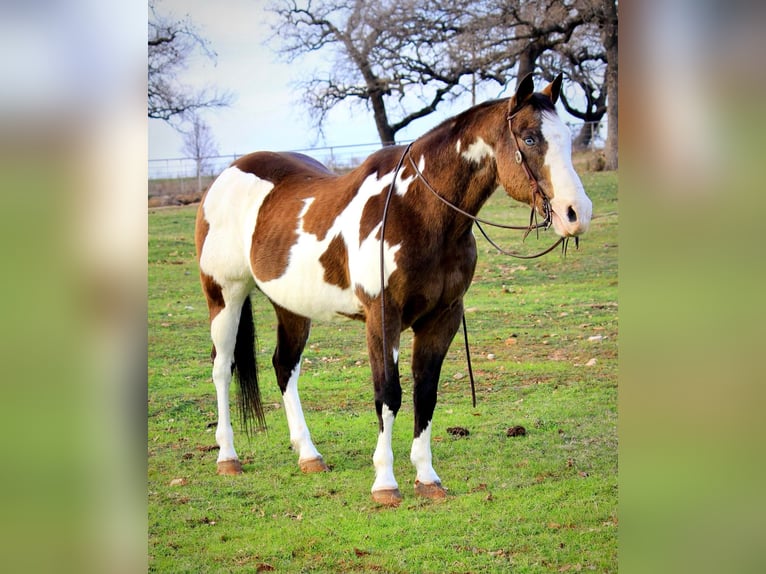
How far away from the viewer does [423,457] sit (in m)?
→ 2.85

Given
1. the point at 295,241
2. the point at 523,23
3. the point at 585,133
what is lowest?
the point at 295,241

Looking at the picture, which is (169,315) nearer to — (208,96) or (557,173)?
(208,96)

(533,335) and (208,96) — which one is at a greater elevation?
(208,96)

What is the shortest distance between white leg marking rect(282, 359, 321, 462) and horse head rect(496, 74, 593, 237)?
1325mm

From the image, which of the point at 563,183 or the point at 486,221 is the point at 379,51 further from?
the point at 563,183

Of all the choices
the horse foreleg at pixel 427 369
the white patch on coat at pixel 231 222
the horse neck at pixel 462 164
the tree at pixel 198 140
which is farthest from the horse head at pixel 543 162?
the tree at pixel 198 140

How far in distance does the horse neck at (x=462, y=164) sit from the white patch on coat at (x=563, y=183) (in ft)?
0.72

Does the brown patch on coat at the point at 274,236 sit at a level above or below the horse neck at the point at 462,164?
below

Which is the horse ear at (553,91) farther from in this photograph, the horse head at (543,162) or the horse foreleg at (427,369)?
the horse foreleg at (427,369)

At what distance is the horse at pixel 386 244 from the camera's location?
96.6 inches

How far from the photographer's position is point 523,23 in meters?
4.98
